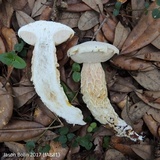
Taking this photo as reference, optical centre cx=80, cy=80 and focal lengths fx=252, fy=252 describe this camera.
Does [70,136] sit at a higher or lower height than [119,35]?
lower

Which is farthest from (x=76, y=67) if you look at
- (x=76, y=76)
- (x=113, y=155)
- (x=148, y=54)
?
(x=113, y=155)

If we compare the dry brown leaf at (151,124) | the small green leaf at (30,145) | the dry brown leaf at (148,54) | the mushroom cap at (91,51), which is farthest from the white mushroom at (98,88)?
the small green leaf at (30,145)

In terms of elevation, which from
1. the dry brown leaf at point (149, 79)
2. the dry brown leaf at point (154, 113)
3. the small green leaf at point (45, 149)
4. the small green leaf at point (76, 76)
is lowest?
the small green leaf at point (45, 149)

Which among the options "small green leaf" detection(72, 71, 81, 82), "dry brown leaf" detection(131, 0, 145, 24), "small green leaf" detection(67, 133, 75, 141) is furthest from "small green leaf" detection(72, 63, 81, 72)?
"dry brown leaf" detection(131, 0, 145, 24)

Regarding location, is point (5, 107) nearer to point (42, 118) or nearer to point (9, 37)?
point (42, 118)

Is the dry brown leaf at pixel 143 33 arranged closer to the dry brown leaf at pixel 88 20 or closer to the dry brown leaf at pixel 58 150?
the dry brown leaf at pixel 88 20

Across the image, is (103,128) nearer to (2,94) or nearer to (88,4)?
(2,94)
